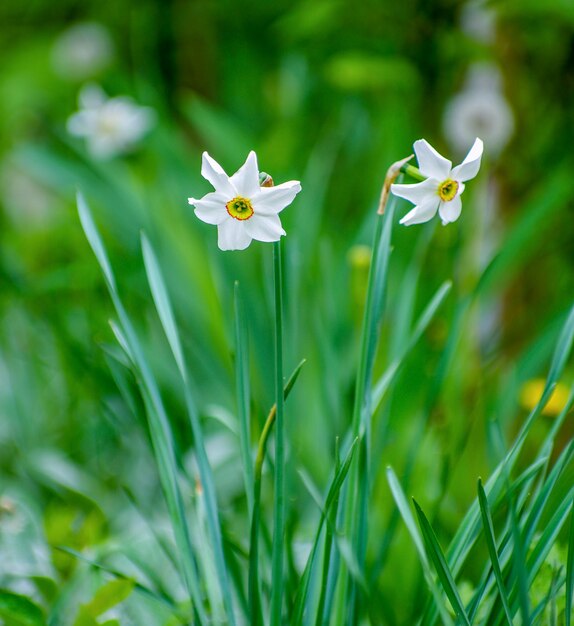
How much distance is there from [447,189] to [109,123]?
0.92 meters

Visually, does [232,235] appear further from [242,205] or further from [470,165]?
[470,165]

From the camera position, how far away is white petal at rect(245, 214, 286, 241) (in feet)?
Answer: 1.50

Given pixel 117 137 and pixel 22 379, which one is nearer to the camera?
pixel 22 379

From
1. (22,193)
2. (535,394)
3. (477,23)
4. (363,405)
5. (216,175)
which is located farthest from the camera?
(22,193)

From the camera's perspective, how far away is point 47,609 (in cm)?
67

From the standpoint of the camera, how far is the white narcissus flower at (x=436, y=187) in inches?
18.1

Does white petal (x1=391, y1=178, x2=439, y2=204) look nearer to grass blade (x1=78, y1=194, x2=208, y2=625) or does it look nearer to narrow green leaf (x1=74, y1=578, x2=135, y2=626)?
grass blade (x1=78, y1=194, x2=208, y2=625)

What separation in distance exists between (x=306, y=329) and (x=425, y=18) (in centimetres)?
49

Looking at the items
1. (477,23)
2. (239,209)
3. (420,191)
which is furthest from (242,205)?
(477,23)

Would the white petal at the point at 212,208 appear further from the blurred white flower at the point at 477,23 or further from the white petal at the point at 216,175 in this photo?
the blurred white flower at the point at 477,23

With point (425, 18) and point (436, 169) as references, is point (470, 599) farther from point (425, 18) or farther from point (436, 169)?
point (425, 18)

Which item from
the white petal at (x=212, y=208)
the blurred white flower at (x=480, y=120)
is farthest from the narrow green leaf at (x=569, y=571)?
the blurred white flower at (x=480, y=120)

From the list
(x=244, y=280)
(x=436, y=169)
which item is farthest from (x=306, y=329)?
(x=436, y=169)

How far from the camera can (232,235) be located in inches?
18.3
